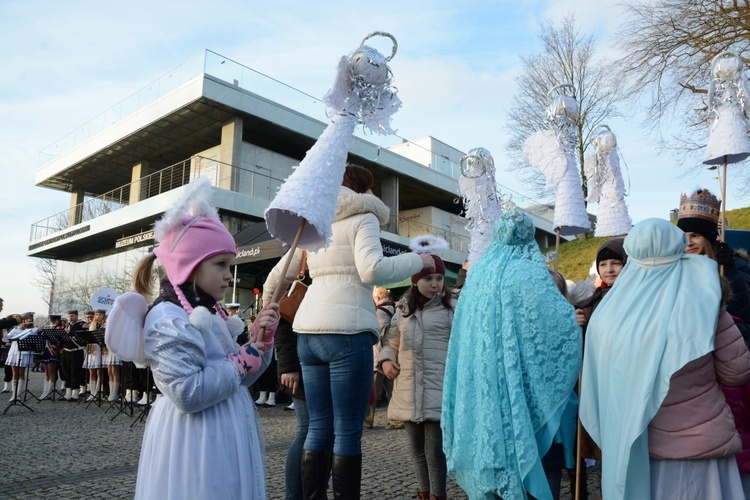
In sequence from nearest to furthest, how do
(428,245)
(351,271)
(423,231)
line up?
(351,271)
(428,245)
(423,231)

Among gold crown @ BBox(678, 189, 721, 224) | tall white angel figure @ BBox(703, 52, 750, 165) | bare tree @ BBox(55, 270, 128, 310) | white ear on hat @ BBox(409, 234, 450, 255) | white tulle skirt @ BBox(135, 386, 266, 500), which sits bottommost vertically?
white tulle skirt @ BBox(135, 386, 266, 500)

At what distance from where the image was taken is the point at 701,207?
3.72 meters

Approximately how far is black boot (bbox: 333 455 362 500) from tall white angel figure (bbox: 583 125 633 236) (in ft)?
10.4

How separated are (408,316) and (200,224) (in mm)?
2193

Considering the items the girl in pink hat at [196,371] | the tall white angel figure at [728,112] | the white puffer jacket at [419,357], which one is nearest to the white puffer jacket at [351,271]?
the girl in pink hat at [196,371]

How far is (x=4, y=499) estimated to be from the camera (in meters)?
4.32

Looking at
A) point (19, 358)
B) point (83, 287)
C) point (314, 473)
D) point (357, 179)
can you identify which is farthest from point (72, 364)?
point (83, 287)

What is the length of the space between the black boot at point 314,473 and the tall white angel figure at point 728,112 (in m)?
3.32

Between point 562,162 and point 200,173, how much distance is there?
1999cm

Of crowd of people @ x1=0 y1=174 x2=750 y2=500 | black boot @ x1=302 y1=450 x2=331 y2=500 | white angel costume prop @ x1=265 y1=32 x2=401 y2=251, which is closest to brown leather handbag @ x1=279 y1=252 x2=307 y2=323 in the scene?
crowd of people @ x1=0 y1=174 x2=750 y2=500

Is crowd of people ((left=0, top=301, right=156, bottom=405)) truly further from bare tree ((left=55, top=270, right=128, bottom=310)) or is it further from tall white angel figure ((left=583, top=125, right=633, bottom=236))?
bare tree ((left=55, top=270, right=128, bottom=310))

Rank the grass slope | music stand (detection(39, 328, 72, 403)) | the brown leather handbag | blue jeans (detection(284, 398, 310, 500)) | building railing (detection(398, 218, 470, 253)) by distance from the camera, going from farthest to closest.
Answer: building railing (detection(398, 218, 470, 253)) < the grass slope < music stand (detection(39, 328, 72, 403)) < the brown leather handbag < blue jeans (detection(284, 398, 310, 500))

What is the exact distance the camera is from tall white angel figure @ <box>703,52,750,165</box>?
13.0 feet

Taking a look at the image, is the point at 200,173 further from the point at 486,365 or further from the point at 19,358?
the point at 486,365
